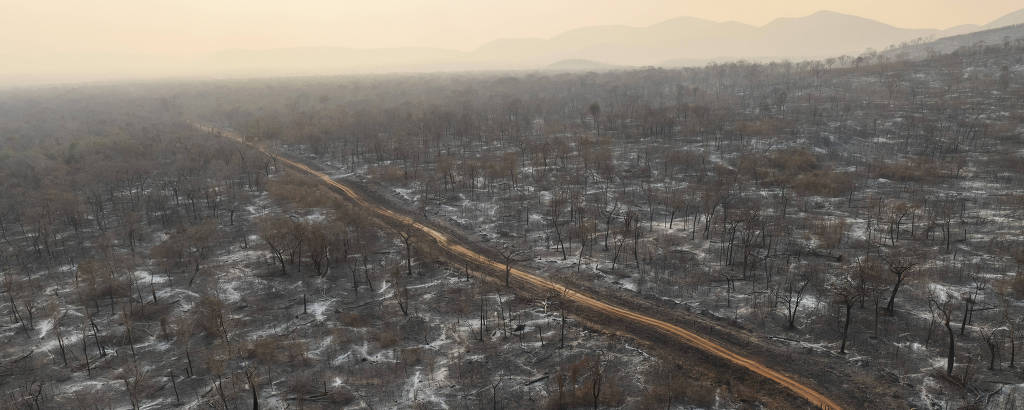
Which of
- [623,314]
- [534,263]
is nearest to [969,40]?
[534,263]

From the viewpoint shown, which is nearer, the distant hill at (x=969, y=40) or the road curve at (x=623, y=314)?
the road curve at (x=623, y=314)

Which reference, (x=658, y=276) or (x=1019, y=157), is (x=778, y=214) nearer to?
(x=658, y=276)

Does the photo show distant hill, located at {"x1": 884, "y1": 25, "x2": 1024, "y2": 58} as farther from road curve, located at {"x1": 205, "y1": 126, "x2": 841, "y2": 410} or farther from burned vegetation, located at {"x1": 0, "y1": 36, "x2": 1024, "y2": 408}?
road curve, located at {"x1": 205, "y1": 126, "x2": 841, "y2": 410}

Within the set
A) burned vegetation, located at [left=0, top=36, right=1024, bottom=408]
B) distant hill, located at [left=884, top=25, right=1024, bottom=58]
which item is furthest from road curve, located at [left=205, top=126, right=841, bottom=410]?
distant hill, located at [left=884, top=25, right=1024, bottom=58]

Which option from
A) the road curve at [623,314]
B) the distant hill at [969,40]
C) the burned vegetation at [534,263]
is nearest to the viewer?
the road curve at [623,314]

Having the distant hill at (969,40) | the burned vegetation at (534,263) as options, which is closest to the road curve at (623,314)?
the burned vegetation at (534,263)

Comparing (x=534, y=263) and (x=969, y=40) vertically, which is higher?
(x=969, y=40)

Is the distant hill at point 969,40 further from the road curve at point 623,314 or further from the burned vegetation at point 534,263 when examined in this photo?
the road curve at point 623,314

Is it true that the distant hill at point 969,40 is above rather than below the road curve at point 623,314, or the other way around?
above

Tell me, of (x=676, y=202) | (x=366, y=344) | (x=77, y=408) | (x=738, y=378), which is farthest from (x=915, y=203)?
(x=77, y=408)

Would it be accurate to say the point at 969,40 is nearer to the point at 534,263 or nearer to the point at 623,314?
the point at 534,263

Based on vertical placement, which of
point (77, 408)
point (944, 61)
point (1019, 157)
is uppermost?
point (944, 61)
